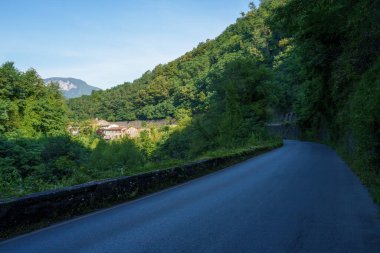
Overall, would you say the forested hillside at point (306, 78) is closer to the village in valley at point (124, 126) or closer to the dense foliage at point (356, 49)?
the dense foliage at point (356, 49)

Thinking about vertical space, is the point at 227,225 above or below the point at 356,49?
below

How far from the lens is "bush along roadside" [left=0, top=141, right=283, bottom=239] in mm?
6230

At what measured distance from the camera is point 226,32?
410 ft

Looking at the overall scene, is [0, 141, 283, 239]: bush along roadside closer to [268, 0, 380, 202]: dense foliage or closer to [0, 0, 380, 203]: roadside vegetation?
[0, 0, 380, 203]: roadside vegetation

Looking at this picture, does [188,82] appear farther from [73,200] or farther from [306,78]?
[73,200]

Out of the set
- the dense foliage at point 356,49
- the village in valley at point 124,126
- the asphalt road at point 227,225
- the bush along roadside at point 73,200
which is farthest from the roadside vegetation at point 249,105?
the village in valley at point 124,126

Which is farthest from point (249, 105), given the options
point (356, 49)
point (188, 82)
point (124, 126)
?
point (124, 126)

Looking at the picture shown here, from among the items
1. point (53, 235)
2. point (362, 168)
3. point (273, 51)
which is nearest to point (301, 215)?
point (53, 235)

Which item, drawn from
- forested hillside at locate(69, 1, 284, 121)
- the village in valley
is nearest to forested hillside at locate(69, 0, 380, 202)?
forested hillside at locate(69, 1, 284, 121)

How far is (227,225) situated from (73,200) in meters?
3.59

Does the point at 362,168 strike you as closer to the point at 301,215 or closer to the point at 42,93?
the point at 301,215

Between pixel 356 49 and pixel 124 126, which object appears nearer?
pixel 356 49

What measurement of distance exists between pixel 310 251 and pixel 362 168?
988 cm

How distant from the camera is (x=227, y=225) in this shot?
625cm
